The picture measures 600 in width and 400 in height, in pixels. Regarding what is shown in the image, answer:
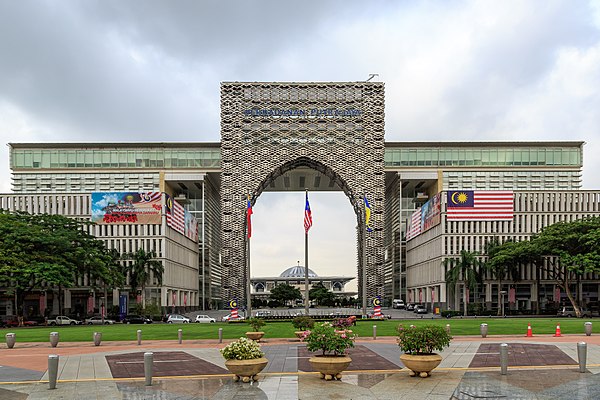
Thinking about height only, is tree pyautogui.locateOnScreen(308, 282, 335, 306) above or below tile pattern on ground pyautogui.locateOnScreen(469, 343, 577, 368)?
below

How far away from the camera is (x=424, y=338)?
20.8 m

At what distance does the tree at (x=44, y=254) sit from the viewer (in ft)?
226

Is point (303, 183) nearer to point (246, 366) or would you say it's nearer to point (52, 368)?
point (246, 366)

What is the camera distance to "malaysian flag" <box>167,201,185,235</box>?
9847 centimetres

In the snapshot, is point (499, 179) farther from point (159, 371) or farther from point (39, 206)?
point (159, 371)

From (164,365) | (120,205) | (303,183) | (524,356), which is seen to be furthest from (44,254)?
(303,183)

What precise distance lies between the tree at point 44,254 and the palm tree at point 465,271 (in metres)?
48.1

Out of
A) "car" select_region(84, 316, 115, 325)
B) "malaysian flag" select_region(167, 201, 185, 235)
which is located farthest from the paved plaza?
"malaysian flag" select_region(167, 201, 185, 235)

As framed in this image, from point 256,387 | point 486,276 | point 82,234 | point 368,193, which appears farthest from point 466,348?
point 368,193

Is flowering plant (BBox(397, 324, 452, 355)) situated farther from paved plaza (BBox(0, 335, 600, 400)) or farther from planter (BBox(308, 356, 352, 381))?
planter (BBox(308, 356, 352, 381))

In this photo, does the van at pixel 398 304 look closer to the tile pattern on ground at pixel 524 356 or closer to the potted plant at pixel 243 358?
the tile pattern on ground at pixel 524 356

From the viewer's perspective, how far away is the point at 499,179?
4798 inches

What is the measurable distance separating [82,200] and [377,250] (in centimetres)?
4954

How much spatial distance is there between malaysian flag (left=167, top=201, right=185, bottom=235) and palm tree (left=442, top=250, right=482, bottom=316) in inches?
1694
